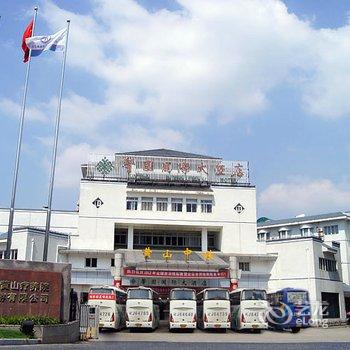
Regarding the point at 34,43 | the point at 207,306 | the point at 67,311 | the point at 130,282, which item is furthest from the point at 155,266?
the point at 34,43

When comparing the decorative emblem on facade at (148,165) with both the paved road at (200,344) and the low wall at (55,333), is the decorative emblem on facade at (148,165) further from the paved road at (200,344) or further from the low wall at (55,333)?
the low wall at (55,333)

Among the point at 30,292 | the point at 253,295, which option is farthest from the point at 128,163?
the point at 30,292

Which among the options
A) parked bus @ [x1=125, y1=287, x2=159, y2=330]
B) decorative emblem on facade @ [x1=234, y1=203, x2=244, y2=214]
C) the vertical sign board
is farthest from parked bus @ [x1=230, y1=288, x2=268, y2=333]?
decorative emblem on facade @ [x1=234, y1=203, x2=244, y2=214]

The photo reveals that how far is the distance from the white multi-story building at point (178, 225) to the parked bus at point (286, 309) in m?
6.07

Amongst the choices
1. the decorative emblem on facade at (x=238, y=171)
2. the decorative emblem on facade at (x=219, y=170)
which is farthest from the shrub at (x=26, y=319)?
the decorative emblem on facade at (x=238, y=171)

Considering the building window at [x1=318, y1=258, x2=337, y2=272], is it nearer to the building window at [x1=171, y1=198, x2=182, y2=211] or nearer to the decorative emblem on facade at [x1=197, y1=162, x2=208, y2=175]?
the decorative emblem on facade at [x1=197, y1=162, x2=208, y2=175]

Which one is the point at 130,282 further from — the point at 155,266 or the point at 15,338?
the point at 15,338

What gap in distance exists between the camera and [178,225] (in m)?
41.4

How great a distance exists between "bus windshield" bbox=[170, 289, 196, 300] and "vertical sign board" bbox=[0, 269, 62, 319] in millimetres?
8901

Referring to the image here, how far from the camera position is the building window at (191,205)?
41781 millimetres

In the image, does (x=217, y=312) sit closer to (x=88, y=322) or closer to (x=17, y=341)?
(x=88, y=322)

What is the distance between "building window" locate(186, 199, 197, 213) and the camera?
41781 mm

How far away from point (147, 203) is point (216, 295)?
14.8 metres

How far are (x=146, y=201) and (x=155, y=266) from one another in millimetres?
6710
